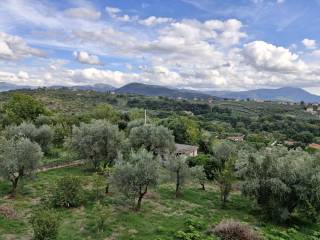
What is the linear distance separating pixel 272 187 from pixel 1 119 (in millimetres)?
57874

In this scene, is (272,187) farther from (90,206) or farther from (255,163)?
(90,206)

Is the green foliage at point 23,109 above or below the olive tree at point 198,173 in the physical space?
above

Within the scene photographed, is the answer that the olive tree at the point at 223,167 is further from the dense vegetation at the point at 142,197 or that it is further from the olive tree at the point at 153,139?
the olive tree at the point at 153,139

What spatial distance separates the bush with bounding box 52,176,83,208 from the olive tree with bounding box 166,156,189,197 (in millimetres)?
10050

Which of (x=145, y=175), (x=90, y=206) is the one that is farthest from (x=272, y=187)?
(x=90, y=206)

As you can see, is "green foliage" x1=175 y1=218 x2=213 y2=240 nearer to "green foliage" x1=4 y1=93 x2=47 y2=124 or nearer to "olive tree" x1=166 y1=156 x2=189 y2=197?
"olive tree" x1=166 y1=156 x2=189 y2=197

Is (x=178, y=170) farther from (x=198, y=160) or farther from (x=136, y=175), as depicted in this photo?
(x=198, y=160)

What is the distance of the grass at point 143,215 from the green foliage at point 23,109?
33846 millimetres

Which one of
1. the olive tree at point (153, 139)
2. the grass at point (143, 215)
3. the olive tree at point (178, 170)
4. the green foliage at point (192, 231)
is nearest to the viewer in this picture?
the green foliage at point (192, 231)

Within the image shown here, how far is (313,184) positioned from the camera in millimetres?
31750

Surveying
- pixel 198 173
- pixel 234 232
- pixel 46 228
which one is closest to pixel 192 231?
pixel 234 232

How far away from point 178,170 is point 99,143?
33.9ft

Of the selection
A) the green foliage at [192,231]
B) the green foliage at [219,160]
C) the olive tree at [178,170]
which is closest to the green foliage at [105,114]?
the green foliage at [219,160]

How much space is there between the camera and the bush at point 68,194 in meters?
30.1
